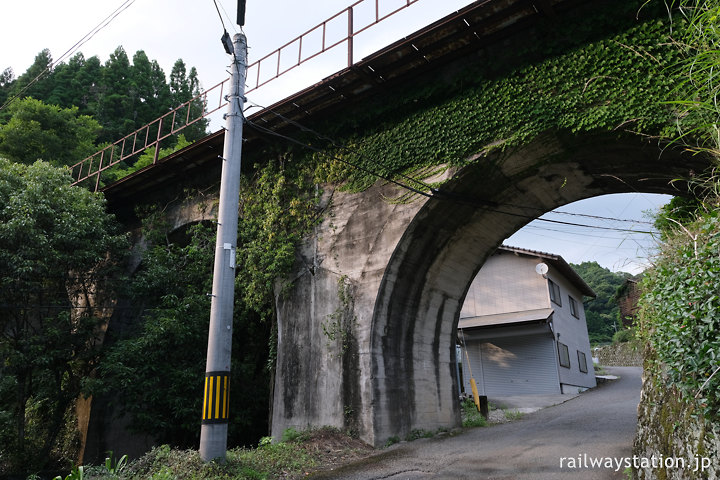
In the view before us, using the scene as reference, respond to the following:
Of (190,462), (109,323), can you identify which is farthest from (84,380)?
(190,462)

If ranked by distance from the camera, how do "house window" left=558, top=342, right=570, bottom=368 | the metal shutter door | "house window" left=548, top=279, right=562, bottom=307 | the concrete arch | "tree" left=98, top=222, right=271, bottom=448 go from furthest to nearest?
"house window" left=548, top=279, right=562, bottom=307 → "house window" left=558, top=342, right=570, bottom=368 → the metal shutter door → "tree" left=98, top=222, right=271, bottom=448 → the concrete arch

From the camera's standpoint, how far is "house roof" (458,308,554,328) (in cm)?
1766

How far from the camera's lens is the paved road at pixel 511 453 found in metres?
5.85

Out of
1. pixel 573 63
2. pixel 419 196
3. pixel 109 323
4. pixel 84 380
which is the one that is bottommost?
pixel 84 380

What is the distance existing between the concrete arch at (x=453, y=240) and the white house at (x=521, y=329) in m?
8.66

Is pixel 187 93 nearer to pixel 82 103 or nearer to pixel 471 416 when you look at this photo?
pixel 82 103

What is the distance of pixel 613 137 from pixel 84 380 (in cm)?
1137

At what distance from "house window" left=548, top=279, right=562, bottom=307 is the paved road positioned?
9.57m

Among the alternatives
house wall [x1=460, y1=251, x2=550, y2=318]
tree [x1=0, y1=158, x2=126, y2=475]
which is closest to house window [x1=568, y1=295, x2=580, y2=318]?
house wall [x1=460, y1=251, x2=550, y2=318]

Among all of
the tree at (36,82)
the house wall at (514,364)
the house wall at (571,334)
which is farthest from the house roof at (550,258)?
the tree at (36,82)

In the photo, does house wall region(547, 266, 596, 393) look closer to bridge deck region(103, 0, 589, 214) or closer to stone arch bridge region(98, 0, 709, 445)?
stone arch bridge region(98, 0, 709, 445)

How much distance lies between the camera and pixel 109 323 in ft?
42.1

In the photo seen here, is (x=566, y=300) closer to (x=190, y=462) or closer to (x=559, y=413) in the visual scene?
(x=559, y=413)

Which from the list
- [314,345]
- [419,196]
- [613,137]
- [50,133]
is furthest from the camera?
[50,133]
